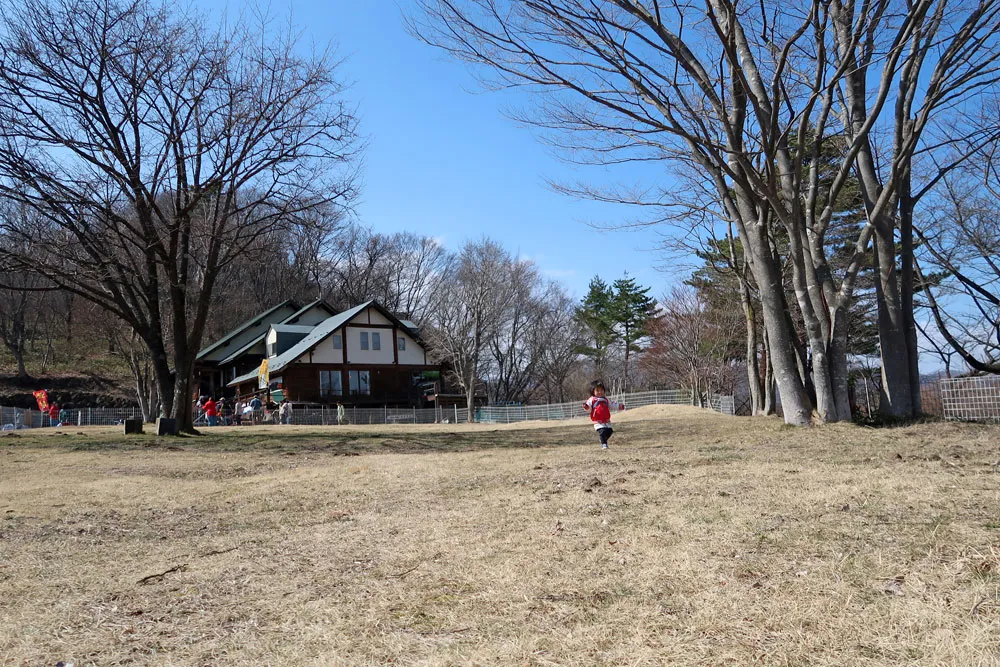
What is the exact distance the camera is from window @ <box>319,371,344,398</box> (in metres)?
46.5

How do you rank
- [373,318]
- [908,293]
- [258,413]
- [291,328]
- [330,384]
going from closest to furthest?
[908,293] < [258,413] < [330,384] < [373,318] < [291,328]

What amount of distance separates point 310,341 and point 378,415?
696 centimetres

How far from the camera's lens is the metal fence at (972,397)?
1814 centimetres

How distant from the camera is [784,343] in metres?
12.7

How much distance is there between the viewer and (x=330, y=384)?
46.9 metres

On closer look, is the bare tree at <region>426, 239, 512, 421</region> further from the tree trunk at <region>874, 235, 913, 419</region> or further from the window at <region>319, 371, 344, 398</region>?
the tree trunk at <region>874, 235, 913, 419</region>

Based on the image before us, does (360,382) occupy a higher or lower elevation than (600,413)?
higher

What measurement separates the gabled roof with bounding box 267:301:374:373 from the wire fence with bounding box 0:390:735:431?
3.09m

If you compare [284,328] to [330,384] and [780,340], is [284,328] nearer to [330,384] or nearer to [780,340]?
[330,384]

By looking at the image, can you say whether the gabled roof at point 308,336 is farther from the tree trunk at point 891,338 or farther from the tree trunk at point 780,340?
the tree trunk at point 891,338

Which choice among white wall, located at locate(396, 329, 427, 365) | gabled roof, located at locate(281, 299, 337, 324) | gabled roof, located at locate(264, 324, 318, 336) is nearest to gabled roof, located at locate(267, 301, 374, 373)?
gabled roof, located at locate(264, 324, 318, 336)

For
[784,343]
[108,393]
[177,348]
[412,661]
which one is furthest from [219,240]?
[108,393]

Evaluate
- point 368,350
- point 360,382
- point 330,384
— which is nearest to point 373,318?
point 368,350

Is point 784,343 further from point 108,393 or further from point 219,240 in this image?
point 108,393
